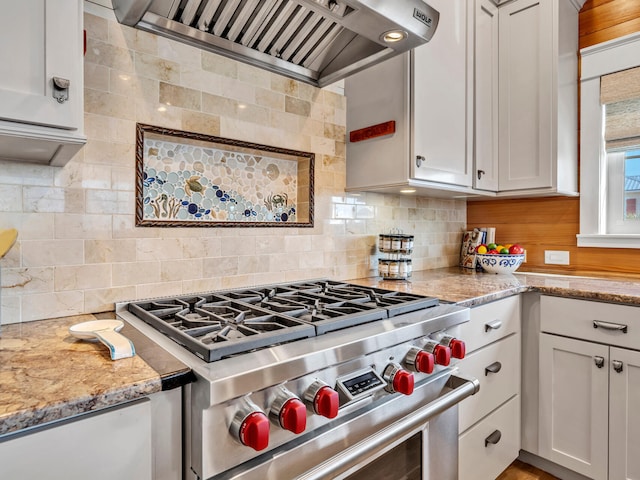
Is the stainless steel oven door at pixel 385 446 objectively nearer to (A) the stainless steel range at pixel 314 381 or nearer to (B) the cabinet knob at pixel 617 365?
(A) the stainless steel range at pixel 314 381

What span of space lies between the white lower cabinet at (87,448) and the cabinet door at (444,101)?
149 cm

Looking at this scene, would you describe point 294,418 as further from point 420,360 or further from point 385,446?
point 420,360

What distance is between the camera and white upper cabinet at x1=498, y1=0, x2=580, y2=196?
7.09 feet

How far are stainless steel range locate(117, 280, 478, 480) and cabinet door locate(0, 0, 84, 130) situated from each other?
0.58 m

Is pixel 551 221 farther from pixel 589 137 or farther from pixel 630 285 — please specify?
pixel 630 285

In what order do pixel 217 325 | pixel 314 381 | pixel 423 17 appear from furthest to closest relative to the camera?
1. pixel 423 17
2. pixel 217 325
3. pixel 314 381

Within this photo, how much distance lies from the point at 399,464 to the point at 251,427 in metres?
0.66

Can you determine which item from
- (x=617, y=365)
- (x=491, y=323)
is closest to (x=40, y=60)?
(x=491, y=323)

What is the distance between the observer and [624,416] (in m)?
1.61

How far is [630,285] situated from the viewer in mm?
1825

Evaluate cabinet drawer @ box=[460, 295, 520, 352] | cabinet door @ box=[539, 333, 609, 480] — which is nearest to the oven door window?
cabinet drawer @ box=[460, 295, 520, 352]

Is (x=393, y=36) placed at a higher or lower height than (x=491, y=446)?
higher

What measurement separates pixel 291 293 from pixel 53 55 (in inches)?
39.6

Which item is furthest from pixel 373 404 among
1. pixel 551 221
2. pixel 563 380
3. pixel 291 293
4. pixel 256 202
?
pixel 551 221
